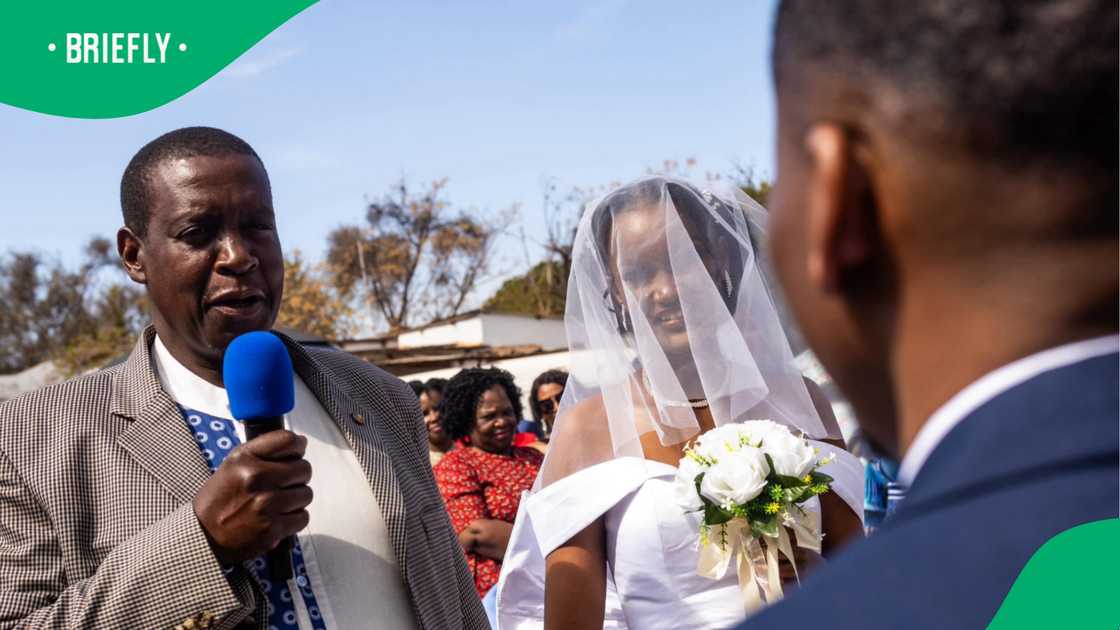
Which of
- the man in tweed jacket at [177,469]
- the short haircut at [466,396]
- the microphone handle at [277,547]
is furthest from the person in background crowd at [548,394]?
the microphone handle at [277,547]

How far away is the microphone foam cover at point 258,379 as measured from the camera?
8.23 ft

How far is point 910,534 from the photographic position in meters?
0.86

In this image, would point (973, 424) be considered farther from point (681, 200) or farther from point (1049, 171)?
point (681, 200)

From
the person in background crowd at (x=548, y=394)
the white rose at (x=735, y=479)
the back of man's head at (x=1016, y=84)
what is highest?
the back of man's head at (x=1016, y=84)

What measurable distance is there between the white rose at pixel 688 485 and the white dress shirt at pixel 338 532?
95 centimetres

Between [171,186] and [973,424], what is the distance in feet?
7.80

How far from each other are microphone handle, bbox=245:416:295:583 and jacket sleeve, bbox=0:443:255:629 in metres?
0.13

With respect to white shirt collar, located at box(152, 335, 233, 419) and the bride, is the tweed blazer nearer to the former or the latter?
white shirt collar, located at box(152, 335, 233, 419)

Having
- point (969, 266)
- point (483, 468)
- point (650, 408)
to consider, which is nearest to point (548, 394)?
point (483, 468)

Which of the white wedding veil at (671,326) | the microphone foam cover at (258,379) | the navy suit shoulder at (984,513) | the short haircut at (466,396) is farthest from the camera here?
the short haircut at (466,396)

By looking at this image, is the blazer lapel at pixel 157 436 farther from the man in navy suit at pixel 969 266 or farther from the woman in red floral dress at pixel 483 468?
the woman in red floral dress at pixel 483 468

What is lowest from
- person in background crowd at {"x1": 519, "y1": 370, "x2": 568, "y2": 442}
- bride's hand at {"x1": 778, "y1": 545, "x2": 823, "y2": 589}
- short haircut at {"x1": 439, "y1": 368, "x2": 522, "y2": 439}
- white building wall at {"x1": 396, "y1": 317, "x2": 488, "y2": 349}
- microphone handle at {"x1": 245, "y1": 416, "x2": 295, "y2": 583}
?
white building wall at {"x1": 396, "y1": 317, "x2": 488, "y2": 349}

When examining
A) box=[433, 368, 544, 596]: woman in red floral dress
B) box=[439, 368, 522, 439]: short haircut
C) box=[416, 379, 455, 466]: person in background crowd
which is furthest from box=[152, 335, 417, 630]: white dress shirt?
box=[416, 379, 455, 466]: person in background crowd

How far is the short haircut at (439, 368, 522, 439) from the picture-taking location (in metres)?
7.43
